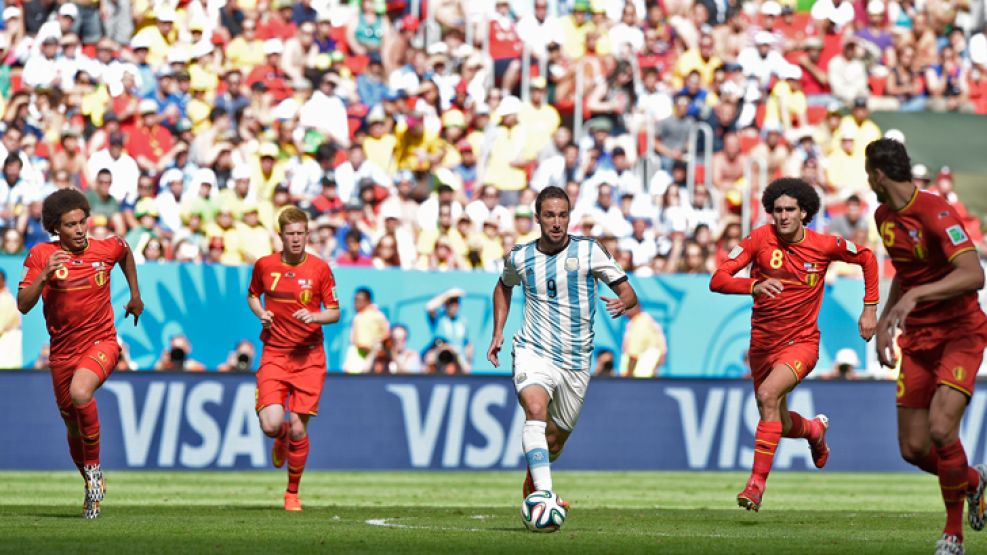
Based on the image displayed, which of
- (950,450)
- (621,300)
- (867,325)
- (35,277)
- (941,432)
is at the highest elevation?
(35,277)

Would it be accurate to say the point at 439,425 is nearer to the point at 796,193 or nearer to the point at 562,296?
the point at 796,193

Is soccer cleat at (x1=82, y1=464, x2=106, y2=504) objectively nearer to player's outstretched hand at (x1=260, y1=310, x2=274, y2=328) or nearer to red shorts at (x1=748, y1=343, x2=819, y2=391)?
player's outstretched hand at (x1=260, y1=310, x2=274, y2=328)

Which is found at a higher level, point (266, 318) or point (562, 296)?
point (562, 296)

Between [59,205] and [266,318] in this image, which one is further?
[266,318]

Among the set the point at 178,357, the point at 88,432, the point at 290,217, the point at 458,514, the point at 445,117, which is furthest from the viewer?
the point at 445,117

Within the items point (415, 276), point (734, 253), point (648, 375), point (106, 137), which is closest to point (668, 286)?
point (648, 375)

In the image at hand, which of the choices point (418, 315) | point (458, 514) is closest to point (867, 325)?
point (458, 514)

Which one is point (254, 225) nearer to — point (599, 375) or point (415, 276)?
point (415, 276)

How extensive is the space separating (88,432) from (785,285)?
530cm

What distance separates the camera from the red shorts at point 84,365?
41.9 ft

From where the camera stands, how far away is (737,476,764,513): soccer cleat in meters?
12.0

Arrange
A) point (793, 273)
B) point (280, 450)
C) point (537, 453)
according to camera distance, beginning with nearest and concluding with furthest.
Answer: point (537, 453) < point (793, 273) < point (280, 450)

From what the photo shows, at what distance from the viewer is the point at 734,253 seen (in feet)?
42.7

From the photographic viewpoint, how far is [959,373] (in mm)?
9641
